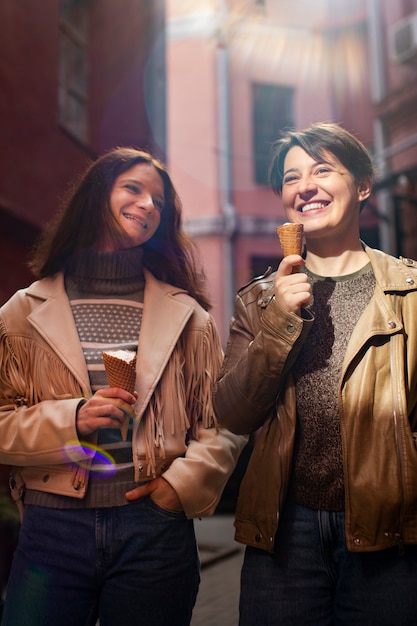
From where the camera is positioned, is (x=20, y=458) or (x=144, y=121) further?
(x=144, y=121)

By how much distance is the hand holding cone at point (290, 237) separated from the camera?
2.12m

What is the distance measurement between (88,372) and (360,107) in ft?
45.8

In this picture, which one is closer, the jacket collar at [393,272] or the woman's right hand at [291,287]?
the woman's right hand at [291,287]

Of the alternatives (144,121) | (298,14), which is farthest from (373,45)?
(144,121)

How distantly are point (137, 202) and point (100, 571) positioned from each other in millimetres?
1329

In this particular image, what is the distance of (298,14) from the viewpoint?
15469 mm

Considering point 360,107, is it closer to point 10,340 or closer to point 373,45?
point 373,45

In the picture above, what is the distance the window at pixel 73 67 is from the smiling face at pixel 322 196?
20.7 feet

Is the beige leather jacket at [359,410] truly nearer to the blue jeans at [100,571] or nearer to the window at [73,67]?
the blue jeans at [100,571]

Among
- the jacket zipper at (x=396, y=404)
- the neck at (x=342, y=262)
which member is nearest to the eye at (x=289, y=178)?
the neck at (x=342, y=262)

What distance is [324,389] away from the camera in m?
2.11

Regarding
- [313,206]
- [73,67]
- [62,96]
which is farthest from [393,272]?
[73,67]

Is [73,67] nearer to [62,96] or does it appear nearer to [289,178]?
[62,96]

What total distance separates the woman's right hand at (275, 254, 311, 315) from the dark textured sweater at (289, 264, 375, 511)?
0.16 metres
